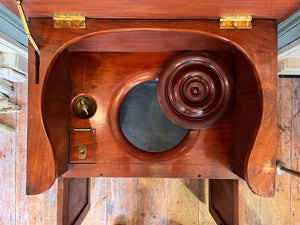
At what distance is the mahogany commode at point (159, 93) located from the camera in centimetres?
56

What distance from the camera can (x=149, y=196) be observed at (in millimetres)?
1155

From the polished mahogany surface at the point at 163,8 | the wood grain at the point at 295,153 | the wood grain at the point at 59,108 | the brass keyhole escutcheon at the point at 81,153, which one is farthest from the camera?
the wood grain at the point at 295,153

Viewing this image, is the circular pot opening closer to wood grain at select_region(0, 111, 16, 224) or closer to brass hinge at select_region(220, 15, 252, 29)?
brass hinge at select_region(220, 15, 252, 29)

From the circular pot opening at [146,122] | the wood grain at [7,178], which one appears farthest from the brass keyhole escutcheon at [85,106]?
the wood grain at [7,178]

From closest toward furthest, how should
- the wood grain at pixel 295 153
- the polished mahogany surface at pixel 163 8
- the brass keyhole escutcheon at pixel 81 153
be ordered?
the polished mahogany surface at pixel 163 8 → the brass keyhole escutcheon at pixel 81 153 → the wood grain at pixel 295 153

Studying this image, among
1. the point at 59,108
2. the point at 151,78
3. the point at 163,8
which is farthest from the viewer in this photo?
the point at 151,78

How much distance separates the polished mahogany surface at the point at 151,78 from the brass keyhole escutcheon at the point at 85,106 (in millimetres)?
28

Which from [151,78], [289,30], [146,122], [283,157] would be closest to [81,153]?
[146,122]

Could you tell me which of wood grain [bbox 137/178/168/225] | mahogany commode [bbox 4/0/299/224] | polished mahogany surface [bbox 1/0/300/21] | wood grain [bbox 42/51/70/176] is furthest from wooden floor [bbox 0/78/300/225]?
polished mahogany surface [bbox 1/0/300/21]

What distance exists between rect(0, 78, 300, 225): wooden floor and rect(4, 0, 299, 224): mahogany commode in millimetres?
282

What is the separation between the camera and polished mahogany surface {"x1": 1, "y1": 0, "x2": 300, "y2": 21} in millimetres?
496

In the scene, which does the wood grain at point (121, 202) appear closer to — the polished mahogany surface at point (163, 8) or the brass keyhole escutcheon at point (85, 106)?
the brass keyhole escutcheon at point (85, 106)

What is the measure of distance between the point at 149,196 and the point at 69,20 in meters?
1.00

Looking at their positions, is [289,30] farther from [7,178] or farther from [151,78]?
[7,178]
